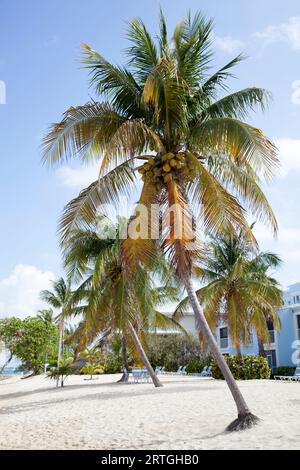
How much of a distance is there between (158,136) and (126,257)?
2.67 meters

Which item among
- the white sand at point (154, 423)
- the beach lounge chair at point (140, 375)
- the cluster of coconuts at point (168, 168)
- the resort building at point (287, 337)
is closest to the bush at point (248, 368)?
the beach lounge chair at point (140, 375)

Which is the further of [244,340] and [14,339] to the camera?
[14,339]

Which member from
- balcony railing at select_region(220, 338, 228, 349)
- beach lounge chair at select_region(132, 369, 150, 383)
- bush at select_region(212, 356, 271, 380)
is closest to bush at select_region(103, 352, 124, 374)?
balcony railing at select_region(220, 338, 228, 349)

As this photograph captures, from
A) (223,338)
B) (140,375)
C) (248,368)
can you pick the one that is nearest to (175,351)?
(223,338)

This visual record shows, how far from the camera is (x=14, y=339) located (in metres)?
36.7

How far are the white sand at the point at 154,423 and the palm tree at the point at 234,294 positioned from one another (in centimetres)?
Result: 638

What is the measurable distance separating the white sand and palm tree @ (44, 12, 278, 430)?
88.9 inches

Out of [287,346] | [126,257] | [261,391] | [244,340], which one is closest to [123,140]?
[126,257]

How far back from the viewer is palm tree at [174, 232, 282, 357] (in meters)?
21.0

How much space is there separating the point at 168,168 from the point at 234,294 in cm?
1311

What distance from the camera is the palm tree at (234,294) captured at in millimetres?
21000

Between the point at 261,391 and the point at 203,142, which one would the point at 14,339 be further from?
the point at 203,142

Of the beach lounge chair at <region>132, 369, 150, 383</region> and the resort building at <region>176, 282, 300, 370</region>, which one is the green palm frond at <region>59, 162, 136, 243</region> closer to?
the beach lounge chair at <region>132, 369, 150, 383</region>
